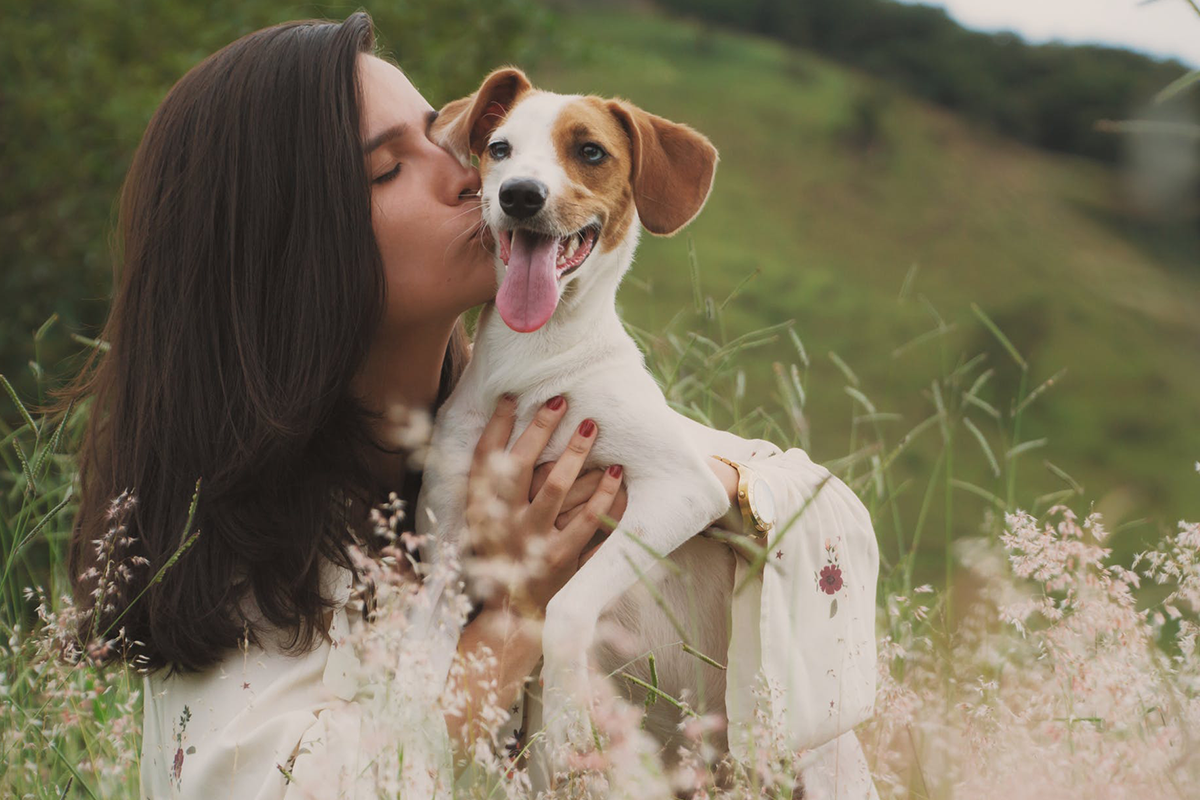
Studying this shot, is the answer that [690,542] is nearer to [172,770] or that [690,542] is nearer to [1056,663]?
[1056,663]

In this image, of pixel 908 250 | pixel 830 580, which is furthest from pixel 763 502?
pixel 908 250

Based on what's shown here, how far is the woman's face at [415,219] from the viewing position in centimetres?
207

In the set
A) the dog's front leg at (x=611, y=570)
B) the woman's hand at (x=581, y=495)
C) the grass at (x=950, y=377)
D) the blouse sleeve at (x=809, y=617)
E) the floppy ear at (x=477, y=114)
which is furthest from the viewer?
the floppy ear at (x=477, y=114)

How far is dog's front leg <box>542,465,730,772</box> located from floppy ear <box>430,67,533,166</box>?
730 millimetres

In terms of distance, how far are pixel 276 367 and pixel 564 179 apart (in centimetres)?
62

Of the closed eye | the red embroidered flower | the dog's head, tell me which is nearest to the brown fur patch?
the dog's head

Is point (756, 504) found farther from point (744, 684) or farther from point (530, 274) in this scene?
point (530, 274)

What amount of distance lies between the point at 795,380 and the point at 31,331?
15.6ft

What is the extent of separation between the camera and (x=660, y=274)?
2345 centimetres

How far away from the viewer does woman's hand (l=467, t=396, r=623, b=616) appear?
6.40 feet

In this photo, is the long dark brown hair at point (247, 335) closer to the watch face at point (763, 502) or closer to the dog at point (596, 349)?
the dog at point (596, 349)

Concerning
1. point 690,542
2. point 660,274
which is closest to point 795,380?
point 690,542

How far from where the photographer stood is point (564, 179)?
203 centimetres

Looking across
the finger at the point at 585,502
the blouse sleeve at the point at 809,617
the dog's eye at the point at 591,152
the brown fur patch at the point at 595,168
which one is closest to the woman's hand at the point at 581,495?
the finger at the point at 585,502
